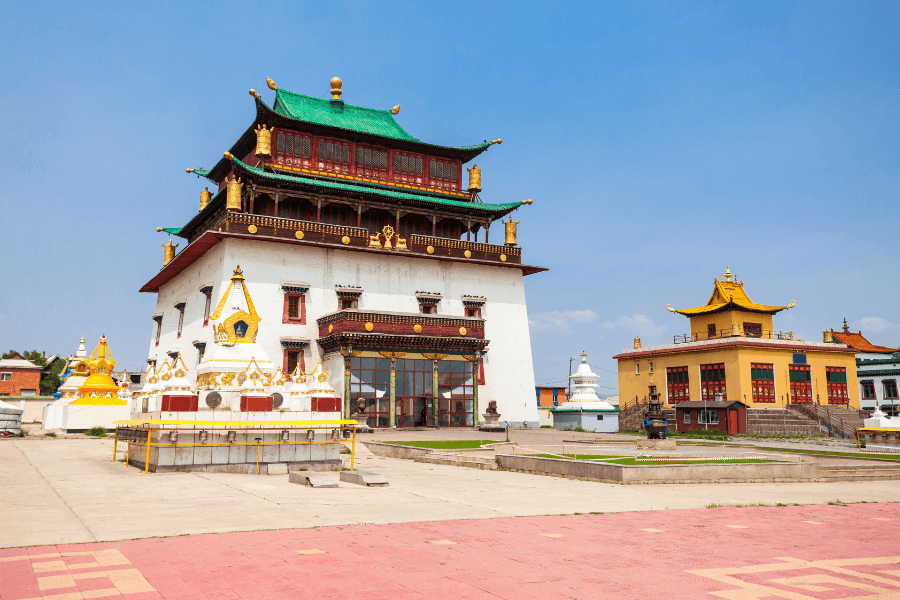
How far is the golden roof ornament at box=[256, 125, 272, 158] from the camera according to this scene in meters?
41.7

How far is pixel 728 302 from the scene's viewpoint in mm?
53188

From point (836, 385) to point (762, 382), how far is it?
6992 millimetres

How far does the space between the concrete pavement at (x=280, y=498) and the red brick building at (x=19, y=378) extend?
198 ft

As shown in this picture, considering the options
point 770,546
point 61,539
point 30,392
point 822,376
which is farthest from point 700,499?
point 30,392

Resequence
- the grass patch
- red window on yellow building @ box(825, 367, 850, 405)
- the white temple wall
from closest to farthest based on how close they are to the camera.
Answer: the grass patch → the white temple wall → red window on yellow building @ box(825, 367, 850, 405)

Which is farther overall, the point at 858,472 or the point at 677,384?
the point at 677,384

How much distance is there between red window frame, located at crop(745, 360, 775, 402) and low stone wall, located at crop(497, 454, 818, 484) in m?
30.7

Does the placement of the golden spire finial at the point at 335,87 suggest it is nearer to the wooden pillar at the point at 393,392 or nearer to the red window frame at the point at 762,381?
the wooden pillar at the point at 393,392

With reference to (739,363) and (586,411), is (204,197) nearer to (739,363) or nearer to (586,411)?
(586,411)

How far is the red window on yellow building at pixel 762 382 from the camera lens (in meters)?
46.5

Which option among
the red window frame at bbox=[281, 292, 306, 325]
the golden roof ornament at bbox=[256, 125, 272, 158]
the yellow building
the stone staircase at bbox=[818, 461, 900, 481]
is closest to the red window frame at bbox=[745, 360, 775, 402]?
the yellow building

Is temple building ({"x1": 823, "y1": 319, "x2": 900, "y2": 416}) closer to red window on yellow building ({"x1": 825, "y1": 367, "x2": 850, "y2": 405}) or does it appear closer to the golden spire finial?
red window on yellow building ({"x1": 825, "y1": 367, "x2": 850, "y2": 405})

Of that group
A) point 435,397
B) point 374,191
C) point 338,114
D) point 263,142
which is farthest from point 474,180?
point 435,397

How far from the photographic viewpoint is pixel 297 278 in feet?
134
